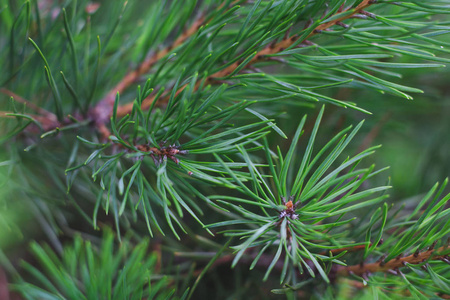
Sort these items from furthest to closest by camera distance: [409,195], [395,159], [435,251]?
[395,159]
[409,195]
[435,251]

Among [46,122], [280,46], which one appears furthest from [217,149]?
[46,122]

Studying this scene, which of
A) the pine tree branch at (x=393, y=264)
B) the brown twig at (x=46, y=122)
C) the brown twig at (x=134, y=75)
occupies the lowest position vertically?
the pine tree branch at (x=393, y=264)

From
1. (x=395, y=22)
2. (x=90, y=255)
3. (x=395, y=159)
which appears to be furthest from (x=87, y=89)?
(x=395, y=159)

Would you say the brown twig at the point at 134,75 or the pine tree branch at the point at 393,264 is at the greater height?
the brown twig at the point at 134,75

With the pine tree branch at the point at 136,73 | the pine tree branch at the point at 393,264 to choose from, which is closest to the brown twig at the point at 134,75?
the pine tree branch at the point at 136,73

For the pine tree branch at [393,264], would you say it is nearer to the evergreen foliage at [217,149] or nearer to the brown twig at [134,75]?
the evergreen foliage at [217,149]

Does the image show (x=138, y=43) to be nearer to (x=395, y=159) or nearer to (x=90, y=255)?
(x=90, y=255)

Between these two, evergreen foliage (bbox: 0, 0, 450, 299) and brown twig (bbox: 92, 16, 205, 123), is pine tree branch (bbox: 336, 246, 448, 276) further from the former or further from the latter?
brown twig (bbox: 92, 16, 205, 123)
